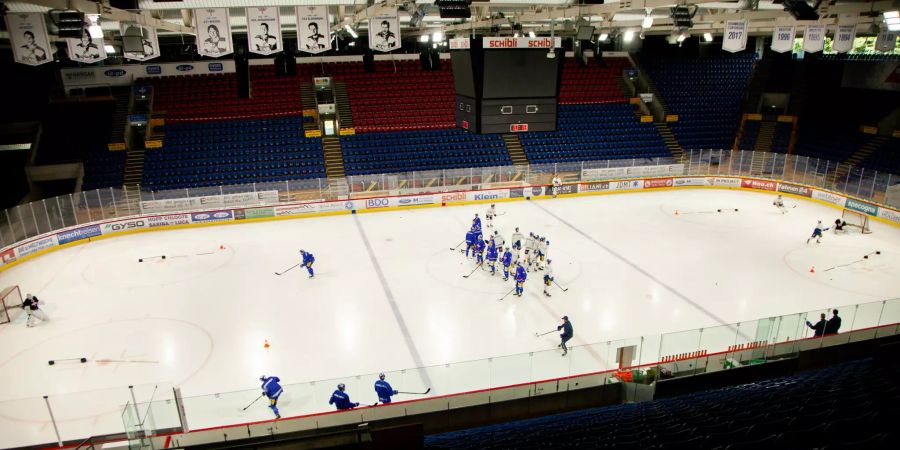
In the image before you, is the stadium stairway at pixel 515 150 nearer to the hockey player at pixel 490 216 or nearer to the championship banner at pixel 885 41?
the hockey player at pixel 490 216

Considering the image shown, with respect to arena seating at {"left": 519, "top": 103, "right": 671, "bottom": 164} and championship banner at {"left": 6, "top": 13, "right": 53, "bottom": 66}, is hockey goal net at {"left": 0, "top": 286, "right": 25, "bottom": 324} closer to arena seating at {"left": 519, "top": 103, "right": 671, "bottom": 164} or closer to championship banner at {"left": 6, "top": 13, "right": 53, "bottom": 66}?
championship banner at {"left": 6, "top": 13, "right": 53, "bottom": 66}

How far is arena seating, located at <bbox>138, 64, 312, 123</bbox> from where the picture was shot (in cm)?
2978

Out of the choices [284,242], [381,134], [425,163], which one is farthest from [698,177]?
[284,242]

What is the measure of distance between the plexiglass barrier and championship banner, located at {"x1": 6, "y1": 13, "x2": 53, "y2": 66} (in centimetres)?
865

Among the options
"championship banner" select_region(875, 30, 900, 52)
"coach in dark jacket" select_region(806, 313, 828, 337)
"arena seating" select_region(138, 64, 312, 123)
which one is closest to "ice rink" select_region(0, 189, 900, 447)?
"coach in dark jacket" select_region(806, 313, 828, 337)

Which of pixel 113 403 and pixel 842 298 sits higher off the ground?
pixel 113 403

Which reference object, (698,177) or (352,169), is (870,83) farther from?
(352,169)

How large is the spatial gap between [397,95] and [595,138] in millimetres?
11901

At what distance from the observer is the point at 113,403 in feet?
29.2

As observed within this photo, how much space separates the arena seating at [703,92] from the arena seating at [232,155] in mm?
22578

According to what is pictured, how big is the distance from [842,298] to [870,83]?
77.2ft

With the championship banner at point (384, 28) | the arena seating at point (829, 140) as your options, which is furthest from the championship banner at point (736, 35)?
the arena seating at point (829, 140)

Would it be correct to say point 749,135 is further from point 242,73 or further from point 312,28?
point 242,73

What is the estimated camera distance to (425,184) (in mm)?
24953
